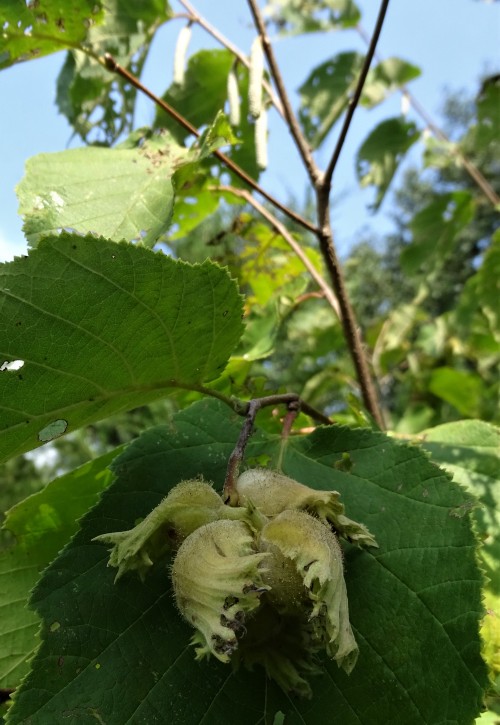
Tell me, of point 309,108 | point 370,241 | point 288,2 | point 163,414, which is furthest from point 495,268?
point 370,241

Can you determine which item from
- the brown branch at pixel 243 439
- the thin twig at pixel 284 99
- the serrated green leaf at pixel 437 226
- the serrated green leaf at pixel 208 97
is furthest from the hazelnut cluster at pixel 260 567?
the serrated green leaf at pixel 437 226

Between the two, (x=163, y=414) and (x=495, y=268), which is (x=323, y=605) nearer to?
(x=495, y=268)

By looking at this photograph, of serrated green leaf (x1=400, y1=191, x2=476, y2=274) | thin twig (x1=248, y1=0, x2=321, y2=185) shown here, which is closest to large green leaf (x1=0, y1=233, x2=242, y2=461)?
thin twig (x1=248, y1=0, x2=321, y2=185)

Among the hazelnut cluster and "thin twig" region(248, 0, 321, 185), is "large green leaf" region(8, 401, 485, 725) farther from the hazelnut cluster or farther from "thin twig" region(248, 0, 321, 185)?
"thin twig" region(248, 0, 321, 185)

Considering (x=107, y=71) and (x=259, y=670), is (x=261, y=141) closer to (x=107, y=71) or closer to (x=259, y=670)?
(x=107, y=71)

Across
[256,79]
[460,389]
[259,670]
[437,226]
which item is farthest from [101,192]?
[460,389]

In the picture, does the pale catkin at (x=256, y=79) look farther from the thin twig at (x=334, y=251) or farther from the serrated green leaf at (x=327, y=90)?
the serrated green leaf at (x=327, y=90)
